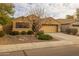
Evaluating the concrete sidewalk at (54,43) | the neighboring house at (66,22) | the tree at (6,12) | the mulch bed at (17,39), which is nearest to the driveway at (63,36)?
the concrete sidewalk at (54,43)

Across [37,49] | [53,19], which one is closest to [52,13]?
[53,19]

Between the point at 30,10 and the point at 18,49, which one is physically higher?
the point at 30,10

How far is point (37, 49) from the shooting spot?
877 cm

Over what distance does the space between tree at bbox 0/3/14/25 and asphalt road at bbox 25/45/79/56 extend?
2.25 ft

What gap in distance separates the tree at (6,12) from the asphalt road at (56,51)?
69 cm

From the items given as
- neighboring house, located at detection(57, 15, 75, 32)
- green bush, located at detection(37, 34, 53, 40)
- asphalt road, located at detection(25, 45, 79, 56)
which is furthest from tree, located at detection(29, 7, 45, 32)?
asphalt road, located at detection(25, 45, 79, 56)

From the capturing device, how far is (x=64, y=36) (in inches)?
347

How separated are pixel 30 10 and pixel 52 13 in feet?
1.34

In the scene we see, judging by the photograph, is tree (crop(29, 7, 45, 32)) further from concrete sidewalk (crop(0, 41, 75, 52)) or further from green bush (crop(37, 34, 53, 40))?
concrete sidewalk (crop(0, 41, 75, 52))

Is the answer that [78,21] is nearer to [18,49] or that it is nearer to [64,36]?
[64,36]

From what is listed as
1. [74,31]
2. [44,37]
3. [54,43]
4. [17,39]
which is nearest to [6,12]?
[17,39]

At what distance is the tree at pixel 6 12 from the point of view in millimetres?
8766

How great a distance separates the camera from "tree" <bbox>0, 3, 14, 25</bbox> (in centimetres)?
877

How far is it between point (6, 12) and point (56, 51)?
3.85 feet
